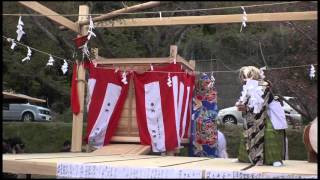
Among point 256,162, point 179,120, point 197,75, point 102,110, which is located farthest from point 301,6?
point 256,162

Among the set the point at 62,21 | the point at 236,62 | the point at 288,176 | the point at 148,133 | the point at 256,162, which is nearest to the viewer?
the point at 288,176

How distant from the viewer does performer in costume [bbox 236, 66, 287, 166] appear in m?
5.08

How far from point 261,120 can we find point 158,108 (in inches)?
98.5

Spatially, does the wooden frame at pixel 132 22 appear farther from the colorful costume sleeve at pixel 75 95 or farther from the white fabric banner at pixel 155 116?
the white fabric banner at pixel 155 116

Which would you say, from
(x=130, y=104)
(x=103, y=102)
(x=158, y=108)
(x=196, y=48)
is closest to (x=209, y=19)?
(x=158, y=108)

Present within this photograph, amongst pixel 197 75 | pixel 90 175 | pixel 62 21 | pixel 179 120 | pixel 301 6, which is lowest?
pixel 90 175

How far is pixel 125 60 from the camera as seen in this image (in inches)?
301

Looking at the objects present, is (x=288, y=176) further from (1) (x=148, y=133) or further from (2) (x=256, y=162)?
(1) (x=148, y=133)

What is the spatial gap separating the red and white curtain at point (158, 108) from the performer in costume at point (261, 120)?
2.27 m

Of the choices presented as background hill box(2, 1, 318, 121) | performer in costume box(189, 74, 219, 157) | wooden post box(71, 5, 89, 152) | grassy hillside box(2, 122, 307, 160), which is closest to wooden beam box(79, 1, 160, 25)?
wooden post box(71, 5, 89, 152)

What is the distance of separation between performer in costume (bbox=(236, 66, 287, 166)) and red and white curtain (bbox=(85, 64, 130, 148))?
2.70m

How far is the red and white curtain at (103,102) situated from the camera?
7.47 m

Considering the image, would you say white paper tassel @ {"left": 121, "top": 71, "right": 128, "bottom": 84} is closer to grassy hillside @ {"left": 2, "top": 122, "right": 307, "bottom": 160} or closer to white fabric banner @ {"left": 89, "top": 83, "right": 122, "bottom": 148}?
white fabric banner @ {"left": 89, "top": 83, "right": 122, "bottom": 148}

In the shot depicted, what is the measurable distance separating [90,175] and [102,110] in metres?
3.18
